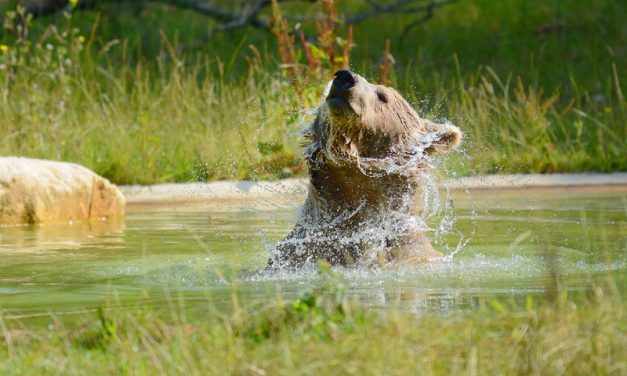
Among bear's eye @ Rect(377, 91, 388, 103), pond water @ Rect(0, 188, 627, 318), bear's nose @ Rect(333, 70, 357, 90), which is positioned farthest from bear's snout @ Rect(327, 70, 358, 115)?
pond water @ Rect(0, 188, 627, 318)

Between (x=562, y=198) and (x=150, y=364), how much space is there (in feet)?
23.8

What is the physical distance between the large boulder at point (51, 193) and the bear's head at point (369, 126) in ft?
11.8

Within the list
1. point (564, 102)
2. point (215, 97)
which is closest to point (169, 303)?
point (215, 97)

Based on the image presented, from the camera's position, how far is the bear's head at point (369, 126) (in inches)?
270

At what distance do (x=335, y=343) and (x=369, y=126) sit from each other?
2880 millimetres

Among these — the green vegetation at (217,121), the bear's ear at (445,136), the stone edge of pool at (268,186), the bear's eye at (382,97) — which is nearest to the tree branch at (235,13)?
the green vegetation at (217,121)

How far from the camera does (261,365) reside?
4211 millimetres

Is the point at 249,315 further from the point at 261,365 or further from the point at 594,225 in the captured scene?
the point at 594,225

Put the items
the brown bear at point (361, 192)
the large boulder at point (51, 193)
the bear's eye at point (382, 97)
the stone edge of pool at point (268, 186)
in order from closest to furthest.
Answer: the brown bear at point (361, 192)
the bear's eye at point (382, 97)
the large boulder at point (51, 193)
the stone edge of pool at point (268, 186)

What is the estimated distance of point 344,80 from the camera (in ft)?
22.4

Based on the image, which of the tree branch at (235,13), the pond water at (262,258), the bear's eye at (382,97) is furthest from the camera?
the tree branch at (235,13)

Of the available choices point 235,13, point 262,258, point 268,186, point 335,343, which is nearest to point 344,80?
point 262,258

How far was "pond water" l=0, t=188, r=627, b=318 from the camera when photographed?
6230 millimetres

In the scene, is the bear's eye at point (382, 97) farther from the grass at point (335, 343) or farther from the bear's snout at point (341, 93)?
the grass at point (335, 343)
